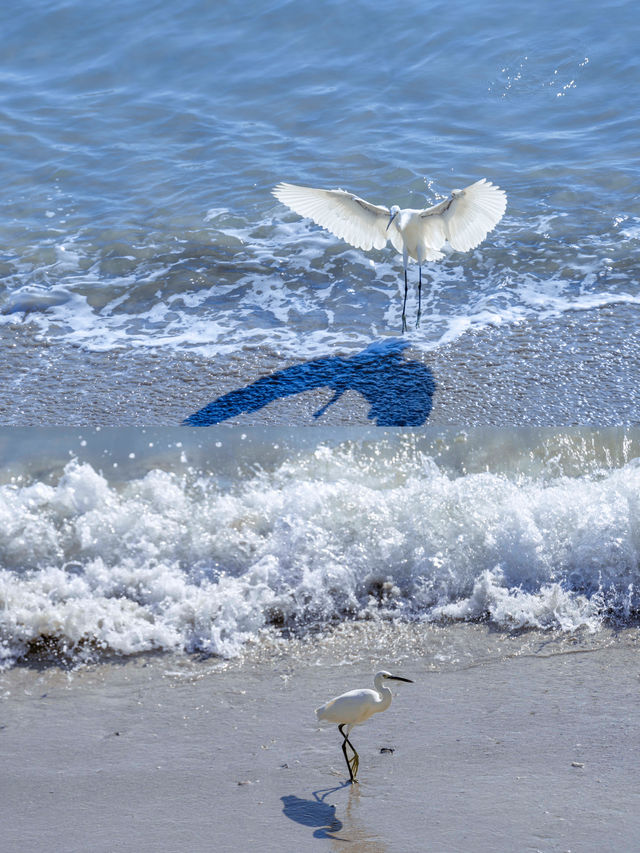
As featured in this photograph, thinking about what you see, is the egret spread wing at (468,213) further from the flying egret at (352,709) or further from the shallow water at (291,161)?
the flying egret at (352,709)

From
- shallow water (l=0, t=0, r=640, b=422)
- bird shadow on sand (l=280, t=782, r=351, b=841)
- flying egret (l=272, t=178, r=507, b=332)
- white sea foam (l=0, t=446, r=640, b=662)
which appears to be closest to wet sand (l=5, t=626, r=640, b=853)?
bird shadow on sand (l=280, t=782, r=351, b=841)

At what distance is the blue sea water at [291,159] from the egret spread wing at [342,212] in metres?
0.43

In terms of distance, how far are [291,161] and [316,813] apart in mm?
8028

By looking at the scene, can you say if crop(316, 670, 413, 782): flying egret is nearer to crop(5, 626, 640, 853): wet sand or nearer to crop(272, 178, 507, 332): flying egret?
crop(5, 626, 640, 853): wet sand

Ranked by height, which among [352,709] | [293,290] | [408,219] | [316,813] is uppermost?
[408,219]

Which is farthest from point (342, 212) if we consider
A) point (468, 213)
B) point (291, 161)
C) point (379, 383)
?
point (291, 161)

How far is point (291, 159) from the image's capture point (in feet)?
32.8

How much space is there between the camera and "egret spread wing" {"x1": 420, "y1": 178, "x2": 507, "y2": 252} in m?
6.57

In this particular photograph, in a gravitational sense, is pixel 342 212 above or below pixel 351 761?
above

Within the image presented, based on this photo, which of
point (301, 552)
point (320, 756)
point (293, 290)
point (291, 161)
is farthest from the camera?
point (291, 161)

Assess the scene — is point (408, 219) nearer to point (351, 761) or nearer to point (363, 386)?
point (363, 386)

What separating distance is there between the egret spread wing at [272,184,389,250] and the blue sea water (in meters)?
0.43

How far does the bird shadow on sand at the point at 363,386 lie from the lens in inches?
222

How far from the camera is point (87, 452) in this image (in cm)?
506
